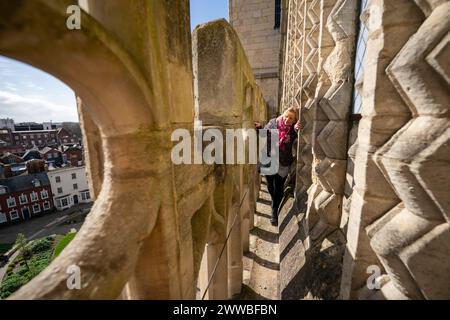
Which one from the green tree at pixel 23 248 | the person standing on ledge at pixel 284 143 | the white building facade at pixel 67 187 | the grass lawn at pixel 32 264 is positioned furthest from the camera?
the white building facade at pixel 67 187

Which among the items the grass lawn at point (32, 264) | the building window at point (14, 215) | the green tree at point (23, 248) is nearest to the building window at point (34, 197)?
the building window at point (14, 215)

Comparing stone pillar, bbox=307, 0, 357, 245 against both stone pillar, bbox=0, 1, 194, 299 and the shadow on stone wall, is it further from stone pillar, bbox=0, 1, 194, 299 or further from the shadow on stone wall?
stone pillar, bbox=0, 1, 194, 299

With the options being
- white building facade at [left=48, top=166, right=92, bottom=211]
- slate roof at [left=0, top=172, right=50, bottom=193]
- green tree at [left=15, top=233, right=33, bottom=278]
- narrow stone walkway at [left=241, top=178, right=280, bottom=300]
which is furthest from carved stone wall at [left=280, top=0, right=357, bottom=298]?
slate roof at [left=0, top=172, right=50, bottom=193]

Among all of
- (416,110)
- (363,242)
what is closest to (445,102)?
(416,110)

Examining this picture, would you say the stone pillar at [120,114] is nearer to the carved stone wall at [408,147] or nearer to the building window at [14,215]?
the carved stone wall at [408,147]

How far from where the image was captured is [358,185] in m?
1.03

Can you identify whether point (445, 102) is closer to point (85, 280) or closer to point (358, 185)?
point (358, 185)

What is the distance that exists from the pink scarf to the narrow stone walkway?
6.21ft

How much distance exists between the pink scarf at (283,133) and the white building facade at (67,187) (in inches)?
936

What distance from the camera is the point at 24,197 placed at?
20.8 m

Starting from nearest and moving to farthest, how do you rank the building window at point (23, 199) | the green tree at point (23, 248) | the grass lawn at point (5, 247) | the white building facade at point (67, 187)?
the green tree at point (23, 248)
the grass lawn at point (5, 247)
the building window at point (23, 199)
the white building facade at point (67, 187)

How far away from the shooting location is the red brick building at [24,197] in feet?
64.4

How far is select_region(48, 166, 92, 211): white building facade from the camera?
72.9ft

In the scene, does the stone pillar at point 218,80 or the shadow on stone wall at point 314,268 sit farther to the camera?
the stone pillar at point 218,80
